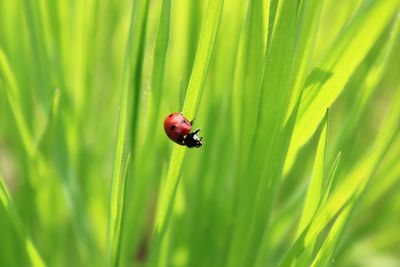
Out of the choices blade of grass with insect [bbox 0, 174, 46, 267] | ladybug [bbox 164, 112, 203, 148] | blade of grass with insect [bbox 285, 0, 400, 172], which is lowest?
blade of grass with insect [bbox 0, 174, 46, 267]

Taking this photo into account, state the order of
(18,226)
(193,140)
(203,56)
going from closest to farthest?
1. (203,56)
2. (18,226)
3. (193,140)

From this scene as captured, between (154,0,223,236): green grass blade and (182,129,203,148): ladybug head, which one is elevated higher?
(154,0,223,236): green grass blade

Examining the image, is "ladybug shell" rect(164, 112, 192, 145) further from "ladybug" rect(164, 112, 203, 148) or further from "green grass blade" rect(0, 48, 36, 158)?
"green grass blade" rect(0, 48, 36, 158)

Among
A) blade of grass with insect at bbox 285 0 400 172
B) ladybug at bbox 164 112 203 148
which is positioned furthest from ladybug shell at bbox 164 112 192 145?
blade of grass with insect at bbox 285 0 400 172

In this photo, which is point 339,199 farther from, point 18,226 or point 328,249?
point 18,226

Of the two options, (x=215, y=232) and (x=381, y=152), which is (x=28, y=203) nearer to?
(x=215, y=232)

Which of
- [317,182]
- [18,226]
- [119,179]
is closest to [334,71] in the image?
[317,182]
